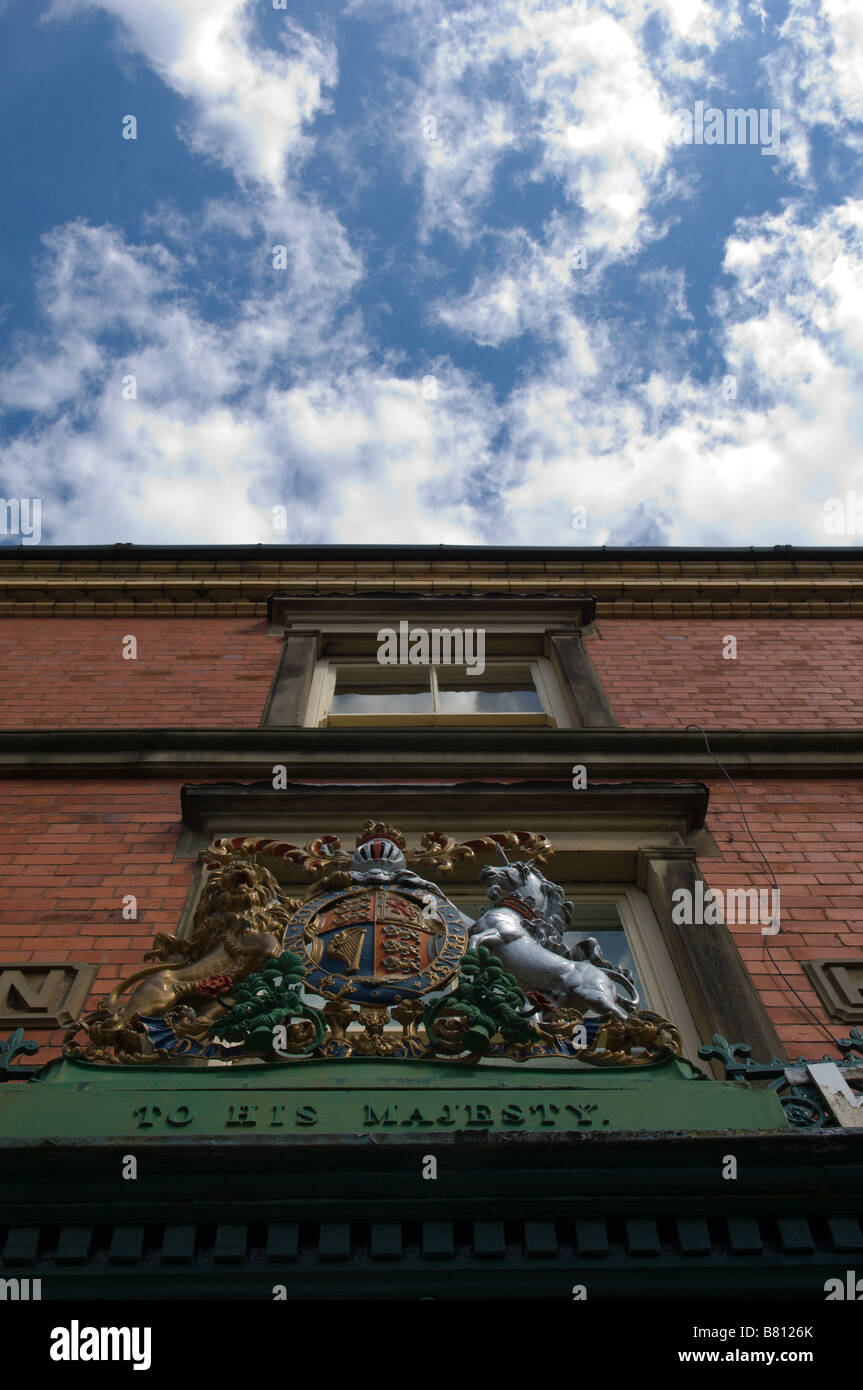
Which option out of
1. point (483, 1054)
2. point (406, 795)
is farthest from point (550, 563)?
point (483, 1054)

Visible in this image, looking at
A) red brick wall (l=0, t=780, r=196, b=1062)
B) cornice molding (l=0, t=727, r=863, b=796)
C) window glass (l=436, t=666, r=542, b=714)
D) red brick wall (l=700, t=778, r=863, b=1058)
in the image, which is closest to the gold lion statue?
red brick wall (l=0, t=780, r=196, b=1062)

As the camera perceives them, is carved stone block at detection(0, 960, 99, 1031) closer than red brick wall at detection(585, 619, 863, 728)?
Yes

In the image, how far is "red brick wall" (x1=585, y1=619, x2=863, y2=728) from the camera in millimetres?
9898

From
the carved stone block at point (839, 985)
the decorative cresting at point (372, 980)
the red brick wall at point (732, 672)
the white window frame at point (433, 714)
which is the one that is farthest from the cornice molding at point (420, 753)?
the carved stone block at point (839, 985)

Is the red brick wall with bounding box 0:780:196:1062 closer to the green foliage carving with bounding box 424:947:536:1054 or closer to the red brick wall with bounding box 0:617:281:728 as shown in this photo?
the red brick wall with bounding box 0:617:281:728

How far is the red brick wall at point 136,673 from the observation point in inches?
388

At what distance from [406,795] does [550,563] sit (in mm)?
5528

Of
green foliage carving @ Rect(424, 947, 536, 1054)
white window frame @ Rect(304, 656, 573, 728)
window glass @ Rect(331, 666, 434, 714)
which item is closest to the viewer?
green foliage carving @ Rect(424, 947, 536, 1054)

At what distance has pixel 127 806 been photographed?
8297 millimetres

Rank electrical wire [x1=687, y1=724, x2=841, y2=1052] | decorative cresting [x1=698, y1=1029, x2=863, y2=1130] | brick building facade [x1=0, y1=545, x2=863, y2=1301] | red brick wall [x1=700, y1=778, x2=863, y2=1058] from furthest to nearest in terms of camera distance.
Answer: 1. brick building facade [x1=0, y1=545, x2=863, y2=1301]
2. red brick wall [x1=700, y1=778, x2=863, y2=1058]
3. electrical wire [x1=687, y1=724, x2=841, y2=1052]
4. decorative cresting [x1=698, y1=1029, x2=863, y2=1130]

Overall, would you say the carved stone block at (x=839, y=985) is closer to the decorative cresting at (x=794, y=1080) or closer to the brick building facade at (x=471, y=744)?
the brick building facade at (x=471, y=744)

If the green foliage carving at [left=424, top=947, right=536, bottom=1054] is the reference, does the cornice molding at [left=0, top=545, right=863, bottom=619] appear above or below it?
above

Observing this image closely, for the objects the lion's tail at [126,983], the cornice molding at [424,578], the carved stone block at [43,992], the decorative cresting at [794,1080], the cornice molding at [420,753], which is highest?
the cornice molding at [424,578]
